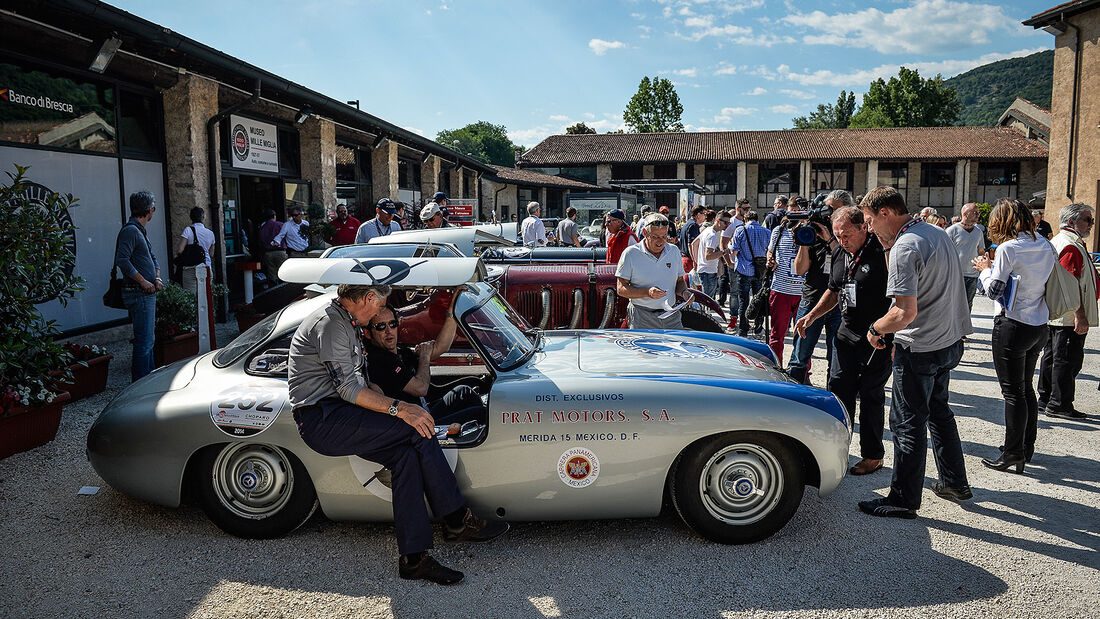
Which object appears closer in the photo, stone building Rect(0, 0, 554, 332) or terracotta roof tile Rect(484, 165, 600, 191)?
stone building Rect(0, 0, 554, 332)

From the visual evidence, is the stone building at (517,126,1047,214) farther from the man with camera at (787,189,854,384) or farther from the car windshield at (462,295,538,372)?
the car windshield at (462,295,538,372)

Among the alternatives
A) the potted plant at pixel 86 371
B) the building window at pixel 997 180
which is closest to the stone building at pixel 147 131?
the potted plant at pixel 86 371

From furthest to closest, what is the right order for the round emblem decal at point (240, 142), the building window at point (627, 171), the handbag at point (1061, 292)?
the building window at point (627, 171), the round emblem decal at point (240, 142), the handbag at point (1061, 292)

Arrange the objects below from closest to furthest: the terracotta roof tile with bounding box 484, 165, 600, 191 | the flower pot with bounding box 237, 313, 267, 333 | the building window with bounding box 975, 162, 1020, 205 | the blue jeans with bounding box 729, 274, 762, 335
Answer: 1. the flower pot with bounding box 237, 313, 267, 333
2. the blue jeans with bounding box 729, 274, 762, 335
3. the terracotta roof tile with bounding box 484, 165, 600, 191
4. the building window with bounding box 975, 162, 1020, 205

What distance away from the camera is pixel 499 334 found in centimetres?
421

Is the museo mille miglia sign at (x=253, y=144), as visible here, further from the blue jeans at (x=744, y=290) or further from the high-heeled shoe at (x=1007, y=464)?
the high-heeled shoe at (x=1007, y=464)

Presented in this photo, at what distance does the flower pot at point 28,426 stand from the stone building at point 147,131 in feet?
10.5

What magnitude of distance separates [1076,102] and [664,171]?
25.6 m

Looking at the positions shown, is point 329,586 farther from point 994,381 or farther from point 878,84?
point 878,84

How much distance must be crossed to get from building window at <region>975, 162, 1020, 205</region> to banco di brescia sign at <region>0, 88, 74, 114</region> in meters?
46.7

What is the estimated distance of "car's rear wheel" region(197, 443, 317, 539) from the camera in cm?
375

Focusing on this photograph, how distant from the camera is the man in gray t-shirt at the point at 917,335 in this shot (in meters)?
3.99

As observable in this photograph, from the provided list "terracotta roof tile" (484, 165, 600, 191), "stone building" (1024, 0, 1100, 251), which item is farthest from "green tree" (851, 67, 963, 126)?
"stone building" (1024, 0, 1100, 251)

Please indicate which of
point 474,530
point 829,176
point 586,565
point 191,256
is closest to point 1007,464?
point 586,565
